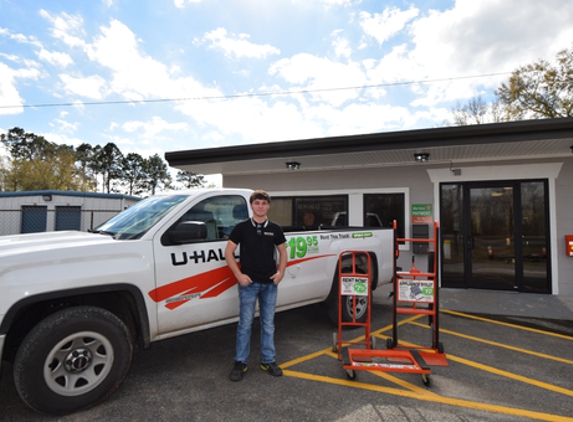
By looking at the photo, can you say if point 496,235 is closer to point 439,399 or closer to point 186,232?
point 439,399

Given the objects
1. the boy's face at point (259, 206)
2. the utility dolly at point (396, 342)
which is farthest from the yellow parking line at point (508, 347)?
the boy's face at point (259, 206)

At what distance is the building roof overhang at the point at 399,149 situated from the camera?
21.4 ft

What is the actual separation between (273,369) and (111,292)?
180 cm

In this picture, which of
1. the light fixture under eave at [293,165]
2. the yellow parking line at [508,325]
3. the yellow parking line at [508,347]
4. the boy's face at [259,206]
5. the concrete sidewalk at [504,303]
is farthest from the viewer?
the light fixture under eave at [293,165]

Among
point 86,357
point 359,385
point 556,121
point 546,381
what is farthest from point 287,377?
point 556,121

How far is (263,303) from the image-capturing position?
12.2 ft

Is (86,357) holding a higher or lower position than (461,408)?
higher

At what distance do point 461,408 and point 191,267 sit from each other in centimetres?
282

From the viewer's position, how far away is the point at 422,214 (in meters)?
8.86

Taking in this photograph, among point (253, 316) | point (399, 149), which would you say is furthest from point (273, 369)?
point (399, 149)

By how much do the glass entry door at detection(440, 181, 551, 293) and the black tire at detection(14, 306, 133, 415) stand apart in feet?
25.8

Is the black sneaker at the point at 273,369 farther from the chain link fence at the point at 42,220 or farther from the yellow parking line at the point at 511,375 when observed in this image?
the chain link fence at the point at 42,220

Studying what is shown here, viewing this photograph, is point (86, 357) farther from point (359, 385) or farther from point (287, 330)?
point (287, 330)

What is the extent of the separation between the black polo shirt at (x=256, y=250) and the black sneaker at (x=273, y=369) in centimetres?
90
